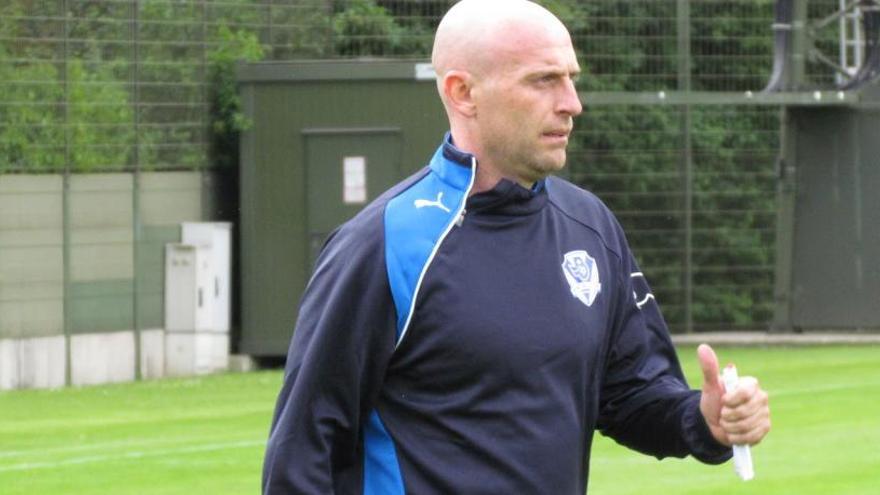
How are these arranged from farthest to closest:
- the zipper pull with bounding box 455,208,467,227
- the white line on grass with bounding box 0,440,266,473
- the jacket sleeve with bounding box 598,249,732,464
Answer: the white line on grass with bounding box 0,440,266,473, the jacket sleeve with bounding box 598,249,732,464, the zipper pull with bounding box 455,208,467,227

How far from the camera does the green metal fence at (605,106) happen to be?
61.3ft

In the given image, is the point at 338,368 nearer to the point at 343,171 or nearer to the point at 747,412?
the point at 747,412

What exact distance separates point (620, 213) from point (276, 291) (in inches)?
163

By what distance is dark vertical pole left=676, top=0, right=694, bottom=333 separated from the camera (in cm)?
2202

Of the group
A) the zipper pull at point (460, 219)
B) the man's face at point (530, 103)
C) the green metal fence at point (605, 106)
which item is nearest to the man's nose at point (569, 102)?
the man's face at point (530, 103)

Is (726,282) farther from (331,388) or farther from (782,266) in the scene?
(331,388)

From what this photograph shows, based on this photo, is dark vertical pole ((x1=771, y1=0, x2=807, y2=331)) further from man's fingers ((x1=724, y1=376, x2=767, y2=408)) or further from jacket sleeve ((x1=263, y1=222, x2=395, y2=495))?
jacket sleeve ((x1=263, y1=222, x2=395, y2=495))

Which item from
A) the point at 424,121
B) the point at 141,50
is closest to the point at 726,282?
the point at 424,121

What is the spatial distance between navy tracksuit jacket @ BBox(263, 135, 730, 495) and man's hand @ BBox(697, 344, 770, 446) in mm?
260

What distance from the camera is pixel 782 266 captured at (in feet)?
73.8

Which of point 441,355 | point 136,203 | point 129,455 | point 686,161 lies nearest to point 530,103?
point 441,355

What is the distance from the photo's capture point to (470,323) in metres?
4.21

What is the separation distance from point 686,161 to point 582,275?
59.0 feet

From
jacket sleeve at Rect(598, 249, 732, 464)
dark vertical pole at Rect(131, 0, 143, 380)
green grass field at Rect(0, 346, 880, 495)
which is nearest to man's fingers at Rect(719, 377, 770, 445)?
jacket sleeve at Rect(598, 249, 732, 464)
